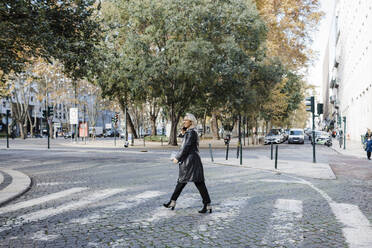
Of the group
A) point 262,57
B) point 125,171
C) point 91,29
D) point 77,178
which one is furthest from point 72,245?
point 262,57

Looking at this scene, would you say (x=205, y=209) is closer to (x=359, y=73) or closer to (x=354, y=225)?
(x=354, y=225)

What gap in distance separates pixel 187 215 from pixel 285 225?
5.20ft

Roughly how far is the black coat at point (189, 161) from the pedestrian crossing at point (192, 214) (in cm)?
61

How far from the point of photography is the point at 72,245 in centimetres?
517

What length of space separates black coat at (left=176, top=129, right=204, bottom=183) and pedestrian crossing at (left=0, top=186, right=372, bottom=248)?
61 cm

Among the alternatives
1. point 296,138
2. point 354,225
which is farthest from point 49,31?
point 296,138

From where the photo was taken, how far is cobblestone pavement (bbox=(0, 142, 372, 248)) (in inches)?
215

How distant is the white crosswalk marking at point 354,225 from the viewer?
17.7 ft

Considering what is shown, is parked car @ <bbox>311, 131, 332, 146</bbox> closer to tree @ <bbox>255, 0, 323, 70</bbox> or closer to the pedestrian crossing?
tree @ <bbox>255, 0, 323, 70</bbox>

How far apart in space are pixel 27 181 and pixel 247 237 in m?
7.53

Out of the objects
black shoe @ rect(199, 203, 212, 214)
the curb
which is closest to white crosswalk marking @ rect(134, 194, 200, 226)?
black shoe @ rect(199, 203, 212, 214)

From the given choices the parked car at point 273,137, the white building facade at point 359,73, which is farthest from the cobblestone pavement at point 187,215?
the parked car at point 273,137

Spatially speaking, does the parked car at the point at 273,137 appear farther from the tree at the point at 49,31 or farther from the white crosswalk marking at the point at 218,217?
the white crosswalk marking at the point at 218,217

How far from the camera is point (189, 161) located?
23.2 feet
